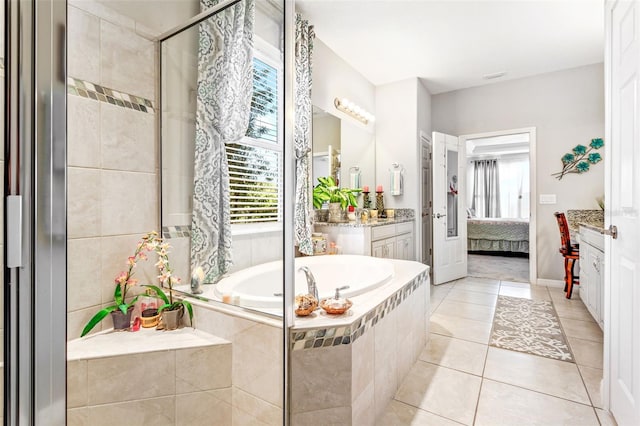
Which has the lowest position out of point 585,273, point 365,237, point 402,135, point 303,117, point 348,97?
point 585,273

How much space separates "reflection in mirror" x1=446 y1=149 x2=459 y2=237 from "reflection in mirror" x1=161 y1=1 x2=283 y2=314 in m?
3.40

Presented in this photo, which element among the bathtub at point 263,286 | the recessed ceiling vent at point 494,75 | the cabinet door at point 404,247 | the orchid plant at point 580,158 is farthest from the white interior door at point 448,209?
the bathtub at point 263,286

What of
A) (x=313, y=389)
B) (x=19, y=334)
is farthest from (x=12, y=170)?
(x=313, y=389)

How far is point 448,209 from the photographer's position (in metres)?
4.22

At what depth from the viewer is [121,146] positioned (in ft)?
4.99

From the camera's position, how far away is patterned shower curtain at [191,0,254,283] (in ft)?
4.75

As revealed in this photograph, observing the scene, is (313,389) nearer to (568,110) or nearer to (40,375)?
(40,375)

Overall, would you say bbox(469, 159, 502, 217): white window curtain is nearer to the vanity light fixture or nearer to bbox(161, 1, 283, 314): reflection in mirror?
the vanity light fixture

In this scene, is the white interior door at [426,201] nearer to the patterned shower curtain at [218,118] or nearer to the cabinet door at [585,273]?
the cabinet door at [585,273]

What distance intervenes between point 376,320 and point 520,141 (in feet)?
23.8

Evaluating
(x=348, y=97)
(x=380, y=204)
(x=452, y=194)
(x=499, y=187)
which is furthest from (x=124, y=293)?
(x=499, y=187)

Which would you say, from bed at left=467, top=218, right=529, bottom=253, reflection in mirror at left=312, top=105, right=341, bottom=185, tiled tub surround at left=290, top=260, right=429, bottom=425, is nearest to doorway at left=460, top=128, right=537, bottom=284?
bed at left=467, top=218, right=529, bottom=253

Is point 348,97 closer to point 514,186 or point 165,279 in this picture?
point 165,279

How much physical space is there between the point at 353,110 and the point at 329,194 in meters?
1.15
